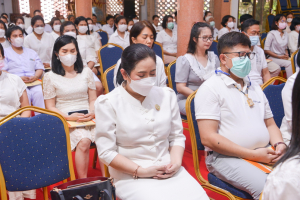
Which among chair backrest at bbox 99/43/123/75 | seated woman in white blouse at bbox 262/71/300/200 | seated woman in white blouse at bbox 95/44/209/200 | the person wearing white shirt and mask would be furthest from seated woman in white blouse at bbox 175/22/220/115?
the person wearing white shirt and mask

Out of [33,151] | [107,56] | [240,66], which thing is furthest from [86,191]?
[107,56]

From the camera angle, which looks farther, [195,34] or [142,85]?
[195,34]

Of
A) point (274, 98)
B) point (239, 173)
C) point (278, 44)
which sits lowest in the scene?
point (239, 173)

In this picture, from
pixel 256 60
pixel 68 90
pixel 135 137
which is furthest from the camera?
pixel 256 60

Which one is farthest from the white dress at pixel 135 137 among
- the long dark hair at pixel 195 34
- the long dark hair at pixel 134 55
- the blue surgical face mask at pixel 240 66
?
the long dark hair at pixel 195 34

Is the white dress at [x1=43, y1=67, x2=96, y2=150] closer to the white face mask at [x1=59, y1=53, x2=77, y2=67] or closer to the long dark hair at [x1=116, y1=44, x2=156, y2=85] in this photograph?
the white face mask at [x1=59, y1=53, x2=77, y2=67]

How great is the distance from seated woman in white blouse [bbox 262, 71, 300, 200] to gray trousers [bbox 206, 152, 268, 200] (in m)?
0.93

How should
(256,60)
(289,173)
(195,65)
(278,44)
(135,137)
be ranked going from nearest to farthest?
(289,173), (135,137), (195,65), (256,60), (278,44)

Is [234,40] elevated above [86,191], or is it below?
above

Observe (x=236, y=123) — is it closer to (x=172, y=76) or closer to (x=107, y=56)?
(x=172, y=76)

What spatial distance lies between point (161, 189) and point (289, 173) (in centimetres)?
92

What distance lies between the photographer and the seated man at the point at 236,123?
2.17m

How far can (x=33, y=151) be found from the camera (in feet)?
6.84

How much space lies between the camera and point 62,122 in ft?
7.22
